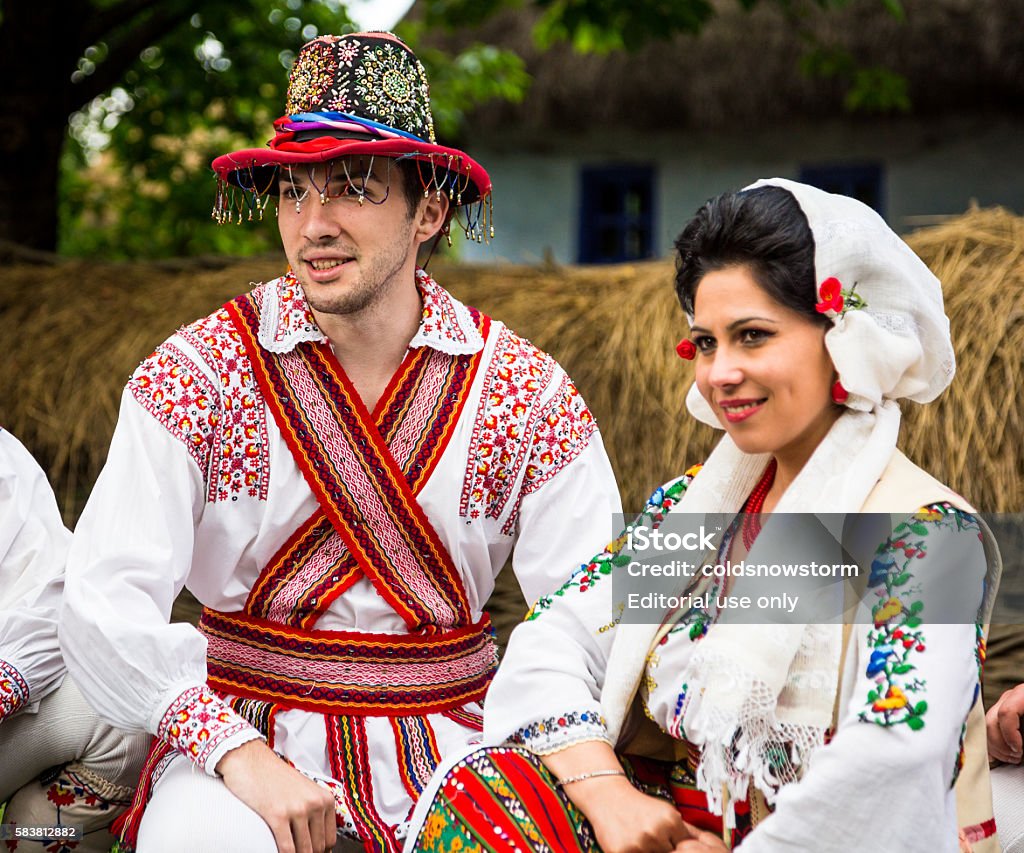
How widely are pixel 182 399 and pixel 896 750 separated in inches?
53.8

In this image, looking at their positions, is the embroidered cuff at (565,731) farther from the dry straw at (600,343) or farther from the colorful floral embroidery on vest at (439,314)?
the dry straw at (600,343)

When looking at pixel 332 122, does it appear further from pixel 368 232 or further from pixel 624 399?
pixel 624 399

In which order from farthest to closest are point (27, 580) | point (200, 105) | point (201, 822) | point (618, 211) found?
point (618, 211) < point (200, 105) < point (27, 580) < point (201, 822)

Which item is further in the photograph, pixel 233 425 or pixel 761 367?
pixel 233 425

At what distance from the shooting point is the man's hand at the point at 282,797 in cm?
196

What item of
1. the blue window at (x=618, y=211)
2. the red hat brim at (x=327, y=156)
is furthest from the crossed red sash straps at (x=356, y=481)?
the blue window at (x=618, y=211)

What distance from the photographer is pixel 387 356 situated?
2.50m

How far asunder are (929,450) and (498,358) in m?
1.52

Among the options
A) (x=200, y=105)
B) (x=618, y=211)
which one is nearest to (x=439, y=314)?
(x=200, y=105)

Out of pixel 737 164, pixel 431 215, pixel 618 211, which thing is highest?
pixel 737 164

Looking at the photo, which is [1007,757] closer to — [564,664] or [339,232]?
[564,664]

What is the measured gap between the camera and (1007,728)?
6.98 ft

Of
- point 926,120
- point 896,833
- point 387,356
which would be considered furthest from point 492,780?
point 926,120

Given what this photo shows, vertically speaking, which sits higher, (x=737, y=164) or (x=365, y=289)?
(x=737, y=164)
